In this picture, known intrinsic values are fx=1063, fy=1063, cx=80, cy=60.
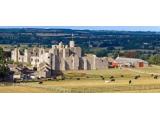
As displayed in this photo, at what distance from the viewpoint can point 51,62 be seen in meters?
13.0

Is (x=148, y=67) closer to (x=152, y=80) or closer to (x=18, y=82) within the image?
(x=152, y=80)

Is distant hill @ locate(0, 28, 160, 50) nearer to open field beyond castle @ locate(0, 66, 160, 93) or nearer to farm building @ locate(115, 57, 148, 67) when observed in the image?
farm building @ locate(115, 57, 148, 67)

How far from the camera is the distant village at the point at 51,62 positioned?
13.0 m

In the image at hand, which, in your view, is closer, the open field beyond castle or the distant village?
the open field beyond castle

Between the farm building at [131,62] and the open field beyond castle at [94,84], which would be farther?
the farm building at [131,62]

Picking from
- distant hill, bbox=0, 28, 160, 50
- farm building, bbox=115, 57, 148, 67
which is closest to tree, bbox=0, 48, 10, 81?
distant hill, bbox=0, 28, 160, 50

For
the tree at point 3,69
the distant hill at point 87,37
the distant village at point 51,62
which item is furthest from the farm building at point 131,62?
the tree at point 3,69

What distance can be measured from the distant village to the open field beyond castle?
9cm

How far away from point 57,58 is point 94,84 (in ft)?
1.83

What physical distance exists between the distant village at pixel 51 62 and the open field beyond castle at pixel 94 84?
0.09 m

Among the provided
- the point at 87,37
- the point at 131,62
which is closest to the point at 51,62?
the point at 87,37

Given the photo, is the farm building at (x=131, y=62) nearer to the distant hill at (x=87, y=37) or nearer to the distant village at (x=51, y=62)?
the distant village at (x=51, y=62)

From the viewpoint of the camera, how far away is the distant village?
42.7 feet
